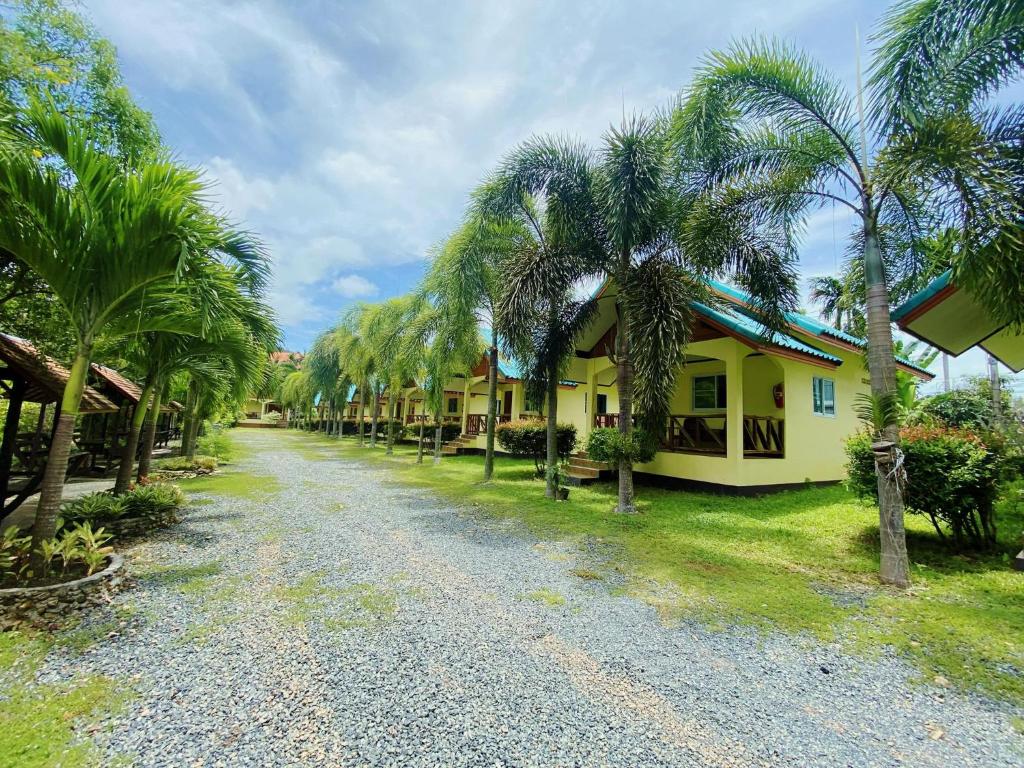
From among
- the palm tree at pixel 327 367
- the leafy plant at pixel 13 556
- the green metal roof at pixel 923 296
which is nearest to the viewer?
the leafy plant at pixel 13 556

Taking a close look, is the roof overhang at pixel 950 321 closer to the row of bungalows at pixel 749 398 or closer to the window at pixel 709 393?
the row of bungalows at pixel 749 398

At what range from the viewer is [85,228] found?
13.9 feet

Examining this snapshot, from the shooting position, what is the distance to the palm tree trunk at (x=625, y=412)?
8711mm

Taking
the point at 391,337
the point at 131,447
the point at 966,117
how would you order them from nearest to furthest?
the point at 966,117, the point at 131,447, the point at 391,337

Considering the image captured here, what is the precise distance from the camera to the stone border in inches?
143

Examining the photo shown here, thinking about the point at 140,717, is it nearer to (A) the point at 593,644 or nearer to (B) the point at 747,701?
(A) the point at 593,644

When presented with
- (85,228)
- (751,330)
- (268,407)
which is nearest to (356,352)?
(751,330)

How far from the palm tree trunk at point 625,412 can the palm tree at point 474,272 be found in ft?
11.3

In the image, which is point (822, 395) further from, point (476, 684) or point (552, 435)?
point (476, 684)

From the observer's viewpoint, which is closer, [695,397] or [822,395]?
[822,395]

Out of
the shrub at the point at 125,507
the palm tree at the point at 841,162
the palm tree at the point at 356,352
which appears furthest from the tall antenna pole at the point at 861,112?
the palm tree at the point at 356,352

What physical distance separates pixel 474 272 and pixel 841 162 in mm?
7703

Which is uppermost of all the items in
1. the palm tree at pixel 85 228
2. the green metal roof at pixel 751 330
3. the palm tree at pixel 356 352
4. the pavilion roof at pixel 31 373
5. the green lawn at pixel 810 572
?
the palm tree at pixel 356 352

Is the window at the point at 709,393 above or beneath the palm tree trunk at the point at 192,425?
above
